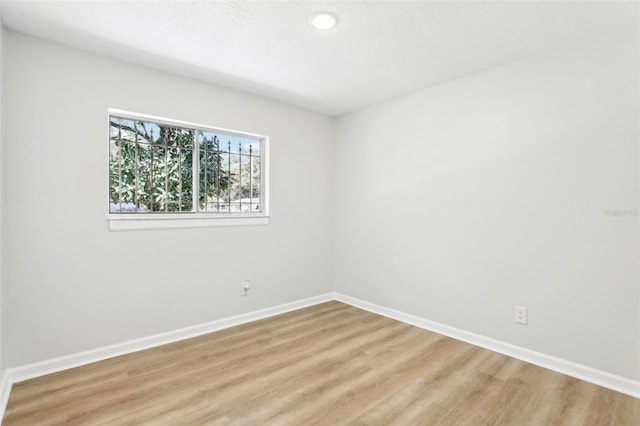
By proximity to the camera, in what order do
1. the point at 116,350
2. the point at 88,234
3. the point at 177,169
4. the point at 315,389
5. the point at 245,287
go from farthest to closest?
the point at 245,287, the point at 177,169, the point at 116,350, the point at 88,234, the point at 315,389

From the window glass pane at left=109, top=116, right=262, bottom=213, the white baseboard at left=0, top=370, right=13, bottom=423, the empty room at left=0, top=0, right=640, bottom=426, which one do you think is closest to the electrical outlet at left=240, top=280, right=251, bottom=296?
the empty room at left=0, top=0, right=640, bottom=426

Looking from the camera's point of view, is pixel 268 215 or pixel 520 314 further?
pixel 268 215

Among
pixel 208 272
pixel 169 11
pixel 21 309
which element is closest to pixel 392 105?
pixel 169 11

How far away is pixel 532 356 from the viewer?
2.58 meters

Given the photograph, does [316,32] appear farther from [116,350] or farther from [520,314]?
[116,350]

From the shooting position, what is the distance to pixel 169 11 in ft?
6.68

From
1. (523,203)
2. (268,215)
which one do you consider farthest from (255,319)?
(523,203)

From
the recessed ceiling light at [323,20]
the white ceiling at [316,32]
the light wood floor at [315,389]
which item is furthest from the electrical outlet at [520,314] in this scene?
the recessed ceiling light at [323,20]

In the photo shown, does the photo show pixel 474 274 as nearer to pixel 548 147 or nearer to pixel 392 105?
pixel 548 147

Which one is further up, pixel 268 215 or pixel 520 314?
pixel 268 215

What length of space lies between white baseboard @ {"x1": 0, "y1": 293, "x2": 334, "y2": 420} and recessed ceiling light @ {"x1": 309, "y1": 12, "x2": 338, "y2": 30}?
8.83 feet

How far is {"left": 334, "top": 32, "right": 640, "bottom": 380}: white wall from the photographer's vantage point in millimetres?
2225

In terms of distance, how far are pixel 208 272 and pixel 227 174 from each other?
1010 mm

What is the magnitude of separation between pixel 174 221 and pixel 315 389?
1.83 m
